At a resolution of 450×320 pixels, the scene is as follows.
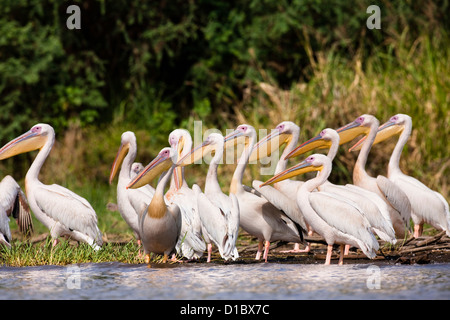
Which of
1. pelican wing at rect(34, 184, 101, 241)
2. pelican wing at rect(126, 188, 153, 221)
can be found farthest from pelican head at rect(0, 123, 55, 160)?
pelican wing at rect(126, 188, 153, 221)

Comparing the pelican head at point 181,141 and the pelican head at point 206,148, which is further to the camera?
the pelican head at point 181,141

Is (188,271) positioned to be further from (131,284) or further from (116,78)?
(116,78)

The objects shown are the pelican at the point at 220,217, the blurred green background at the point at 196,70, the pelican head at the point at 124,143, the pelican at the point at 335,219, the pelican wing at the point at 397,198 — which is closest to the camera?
the pelican at the point at 335,219

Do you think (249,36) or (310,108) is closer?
(310,108)

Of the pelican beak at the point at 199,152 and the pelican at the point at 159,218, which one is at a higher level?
the pelican beak at the point at 199,152

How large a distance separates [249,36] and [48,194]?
24.2 feet

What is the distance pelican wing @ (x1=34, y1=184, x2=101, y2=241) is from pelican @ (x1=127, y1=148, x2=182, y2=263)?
0.68m

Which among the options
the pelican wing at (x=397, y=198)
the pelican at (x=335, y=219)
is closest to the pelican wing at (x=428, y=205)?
the pelican wing at (x=397, y=198)

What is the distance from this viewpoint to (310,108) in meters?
10.4

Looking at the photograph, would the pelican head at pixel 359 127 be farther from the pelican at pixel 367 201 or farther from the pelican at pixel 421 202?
the pelican at pixel 367 201

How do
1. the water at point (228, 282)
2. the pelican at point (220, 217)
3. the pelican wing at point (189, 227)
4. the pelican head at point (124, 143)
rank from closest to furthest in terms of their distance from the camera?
the water at point (228, 282) → the pelican at point (220, 217) → the pelican wing at point (189, 227) → the pelican head at point (124, 143)

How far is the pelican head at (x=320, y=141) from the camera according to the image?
24.6 ft

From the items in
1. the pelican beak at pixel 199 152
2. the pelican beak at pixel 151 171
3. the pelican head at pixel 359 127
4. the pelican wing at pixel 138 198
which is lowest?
the pelican wing at pixel 138 198

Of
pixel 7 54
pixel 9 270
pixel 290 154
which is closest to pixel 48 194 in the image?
pixel 9 270
